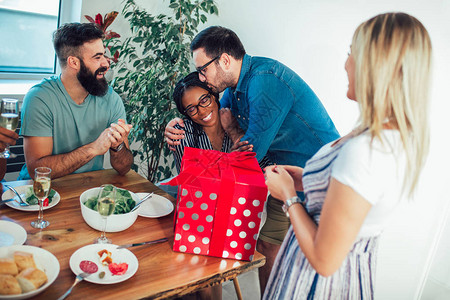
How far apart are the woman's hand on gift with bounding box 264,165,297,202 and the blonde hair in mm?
340

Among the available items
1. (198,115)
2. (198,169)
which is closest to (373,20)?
(198,169)

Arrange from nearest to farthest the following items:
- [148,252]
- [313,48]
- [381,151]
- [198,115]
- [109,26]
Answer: [381,151] < [148,252] < [198,115] < [313,48] < [109,26]

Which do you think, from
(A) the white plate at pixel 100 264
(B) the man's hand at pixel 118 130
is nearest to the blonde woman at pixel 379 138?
(A) the white plate at pixel 100 264

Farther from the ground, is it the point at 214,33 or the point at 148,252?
the point at 214,33

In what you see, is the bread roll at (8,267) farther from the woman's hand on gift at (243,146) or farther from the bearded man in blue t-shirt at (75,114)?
the woman's hand on gift at (243,146)

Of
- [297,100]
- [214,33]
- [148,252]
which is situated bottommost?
[148,252]

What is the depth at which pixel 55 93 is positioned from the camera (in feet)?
6.48

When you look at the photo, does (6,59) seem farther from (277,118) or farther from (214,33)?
(277,118)

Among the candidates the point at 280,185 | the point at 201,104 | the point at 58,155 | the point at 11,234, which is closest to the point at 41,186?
the point at 11,234

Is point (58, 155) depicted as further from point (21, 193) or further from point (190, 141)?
point (190, 141)

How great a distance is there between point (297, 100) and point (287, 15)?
2.94ft

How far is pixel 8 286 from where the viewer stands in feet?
3.14

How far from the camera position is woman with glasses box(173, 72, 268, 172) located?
210cm

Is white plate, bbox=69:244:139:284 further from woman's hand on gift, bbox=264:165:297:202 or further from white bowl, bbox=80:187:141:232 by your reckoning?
woman's hand on gift, bbox=264:165:297:202
